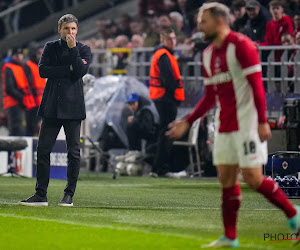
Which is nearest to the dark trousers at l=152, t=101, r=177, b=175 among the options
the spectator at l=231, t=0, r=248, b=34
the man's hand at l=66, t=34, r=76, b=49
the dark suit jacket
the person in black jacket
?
the person in black jacket

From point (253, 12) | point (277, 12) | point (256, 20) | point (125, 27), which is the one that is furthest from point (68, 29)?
point (125, 27)

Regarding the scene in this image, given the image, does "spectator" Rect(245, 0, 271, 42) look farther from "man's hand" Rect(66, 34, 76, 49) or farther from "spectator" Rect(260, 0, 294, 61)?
"man's hand" Rect(66, 34, 76, 49)

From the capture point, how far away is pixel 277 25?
16.7 m

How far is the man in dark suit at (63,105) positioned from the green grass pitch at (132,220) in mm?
326

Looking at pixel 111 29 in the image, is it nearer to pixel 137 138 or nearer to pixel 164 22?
pixel 164 22

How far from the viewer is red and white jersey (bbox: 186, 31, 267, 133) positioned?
22.7ft

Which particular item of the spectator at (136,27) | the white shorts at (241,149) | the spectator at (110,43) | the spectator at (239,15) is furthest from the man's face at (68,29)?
the spectator at (136,27)

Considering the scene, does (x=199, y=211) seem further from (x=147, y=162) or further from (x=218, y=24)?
(x=147, y=162)

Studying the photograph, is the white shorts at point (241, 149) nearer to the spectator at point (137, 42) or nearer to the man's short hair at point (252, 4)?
the man's short hair at point (252, 4)

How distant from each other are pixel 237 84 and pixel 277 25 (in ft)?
32.6

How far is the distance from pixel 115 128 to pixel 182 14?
11.8 feet

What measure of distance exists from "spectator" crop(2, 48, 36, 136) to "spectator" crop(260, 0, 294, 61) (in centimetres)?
561

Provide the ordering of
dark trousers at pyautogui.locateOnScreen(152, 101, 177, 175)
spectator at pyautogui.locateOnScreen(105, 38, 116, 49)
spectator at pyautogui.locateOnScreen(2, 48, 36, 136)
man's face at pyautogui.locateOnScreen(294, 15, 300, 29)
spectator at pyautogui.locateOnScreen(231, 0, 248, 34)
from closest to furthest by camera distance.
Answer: man's face at pyautogui.locateOnScreen(294, 15, 300, 29) < dark trousers at pyautogui.locateOnScreen(152, 101, 177, 175) < spectator at pyautogui.locateOnScreen(231, 0, 248, 34) < spectator at pyautogui.locateOnScreen(2, 48, 36, 136) < spectator at pyautogui.locateOnScreen(105, 38, 116, 49)

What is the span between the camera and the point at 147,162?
17594 mm
